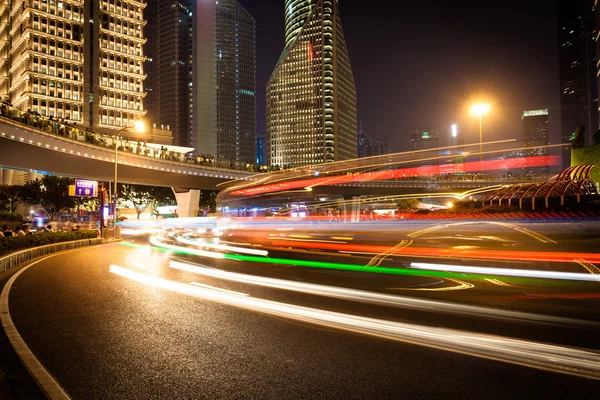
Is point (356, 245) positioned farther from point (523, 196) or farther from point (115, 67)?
point (115, 67)

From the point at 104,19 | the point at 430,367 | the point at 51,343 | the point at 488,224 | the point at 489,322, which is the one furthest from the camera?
the point at 104,19

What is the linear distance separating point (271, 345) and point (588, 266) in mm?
11509

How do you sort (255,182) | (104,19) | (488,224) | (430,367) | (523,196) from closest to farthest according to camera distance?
1. (430,367)
2. (488,224)
3. (523,196)
4. (255,182)
5. (104,19)

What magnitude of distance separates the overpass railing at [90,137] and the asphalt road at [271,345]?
94.0ft

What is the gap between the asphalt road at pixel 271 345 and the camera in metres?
4.48

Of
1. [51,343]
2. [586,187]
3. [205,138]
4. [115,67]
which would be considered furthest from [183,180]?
[205,138]

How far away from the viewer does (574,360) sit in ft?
16.8

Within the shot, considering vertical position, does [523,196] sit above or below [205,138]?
below

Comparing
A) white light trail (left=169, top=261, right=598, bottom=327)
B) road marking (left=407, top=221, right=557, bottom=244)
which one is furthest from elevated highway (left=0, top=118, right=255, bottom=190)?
white light trail (left=169, top=261, right=598, bottom=327)

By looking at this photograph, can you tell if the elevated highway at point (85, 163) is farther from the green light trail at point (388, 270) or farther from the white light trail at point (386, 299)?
the white light trail at point (386, 299)

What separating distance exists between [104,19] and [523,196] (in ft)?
387

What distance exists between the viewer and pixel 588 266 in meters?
13.2

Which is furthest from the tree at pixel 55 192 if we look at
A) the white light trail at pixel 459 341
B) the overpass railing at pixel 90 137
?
the white light trail at pixel 459 341

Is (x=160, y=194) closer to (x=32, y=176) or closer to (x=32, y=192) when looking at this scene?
(x=32, y=192)
